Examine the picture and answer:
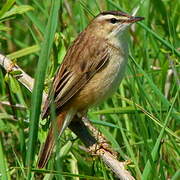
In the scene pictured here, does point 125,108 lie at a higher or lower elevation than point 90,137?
higher

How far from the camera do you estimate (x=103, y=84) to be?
4020 mm

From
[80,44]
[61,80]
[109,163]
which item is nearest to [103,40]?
[80,44]

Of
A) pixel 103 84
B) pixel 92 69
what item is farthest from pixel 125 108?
pixel 92 69

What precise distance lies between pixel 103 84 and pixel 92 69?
0.47 feet

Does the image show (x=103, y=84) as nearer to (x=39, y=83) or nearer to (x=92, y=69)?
(x=92, y=69)

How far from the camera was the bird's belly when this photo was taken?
156 inches

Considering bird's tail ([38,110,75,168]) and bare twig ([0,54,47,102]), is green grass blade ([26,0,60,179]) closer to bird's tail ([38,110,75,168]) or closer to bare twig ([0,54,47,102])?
bird's tail ([38,110,75,168])

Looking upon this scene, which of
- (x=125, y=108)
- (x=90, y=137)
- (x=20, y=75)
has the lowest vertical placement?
(x=90, y=137)

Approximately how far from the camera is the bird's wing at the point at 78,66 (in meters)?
3.94

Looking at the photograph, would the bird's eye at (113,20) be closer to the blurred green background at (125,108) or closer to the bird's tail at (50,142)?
the blurred green background at (125,108)

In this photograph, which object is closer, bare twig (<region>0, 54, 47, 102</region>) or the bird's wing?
bare twig (<region>0, 54, 47, 102</region>)

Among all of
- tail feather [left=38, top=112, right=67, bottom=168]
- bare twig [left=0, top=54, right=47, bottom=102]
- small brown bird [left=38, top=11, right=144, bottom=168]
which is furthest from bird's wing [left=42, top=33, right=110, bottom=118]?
tail feather [left=38, top=112, right=67, bottom=168]

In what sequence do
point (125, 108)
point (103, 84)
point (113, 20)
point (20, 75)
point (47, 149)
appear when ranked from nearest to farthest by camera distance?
point (47, 149) < point (125, 108) < point (20, 75) < point (103, 84) < point (113, 20)

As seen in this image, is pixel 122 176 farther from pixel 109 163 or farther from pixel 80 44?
pixel 80 44
